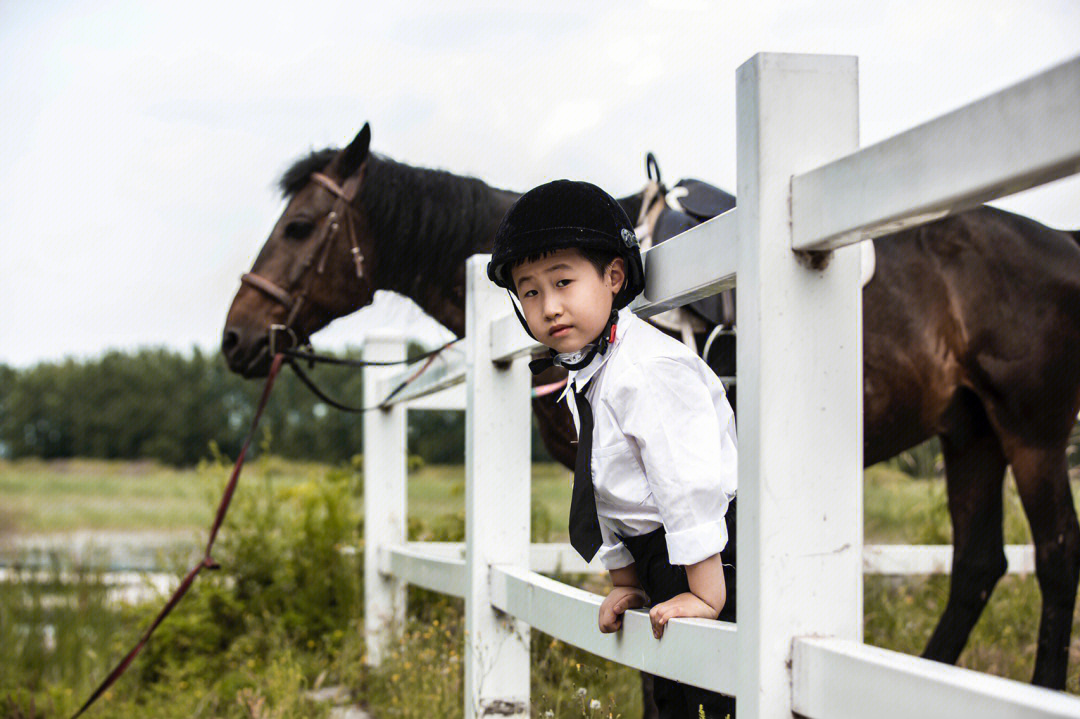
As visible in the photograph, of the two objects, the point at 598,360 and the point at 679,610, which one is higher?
the point at 598,360

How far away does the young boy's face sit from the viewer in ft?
5.23

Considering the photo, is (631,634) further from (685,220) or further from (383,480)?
(383,480)

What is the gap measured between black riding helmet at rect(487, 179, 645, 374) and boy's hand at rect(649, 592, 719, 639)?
371 mm

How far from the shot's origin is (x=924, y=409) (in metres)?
3.65

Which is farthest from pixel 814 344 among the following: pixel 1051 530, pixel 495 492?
pixel 1051 530

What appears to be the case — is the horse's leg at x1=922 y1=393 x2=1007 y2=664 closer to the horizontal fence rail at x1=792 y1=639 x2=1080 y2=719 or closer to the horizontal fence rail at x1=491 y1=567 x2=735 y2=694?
the horizontal fence rail at x1=491 y1=567 x2=735 y2=694

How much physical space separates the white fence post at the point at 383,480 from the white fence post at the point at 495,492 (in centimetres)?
195

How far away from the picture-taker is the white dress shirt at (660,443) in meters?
1.40

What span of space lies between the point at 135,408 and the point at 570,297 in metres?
29.5

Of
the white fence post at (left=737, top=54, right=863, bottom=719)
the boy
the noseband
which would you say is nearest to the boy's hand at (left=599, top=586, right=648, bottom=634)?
the boy

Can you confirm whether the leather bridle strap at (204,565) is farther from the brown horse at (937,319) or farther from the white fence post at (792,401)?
the white fence post at (792,401)

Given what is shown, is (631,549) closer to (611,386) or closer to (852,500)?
(611,386)

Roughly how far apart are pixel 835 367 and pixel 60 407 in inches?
1279

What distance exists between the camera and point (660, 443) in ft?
4.65
